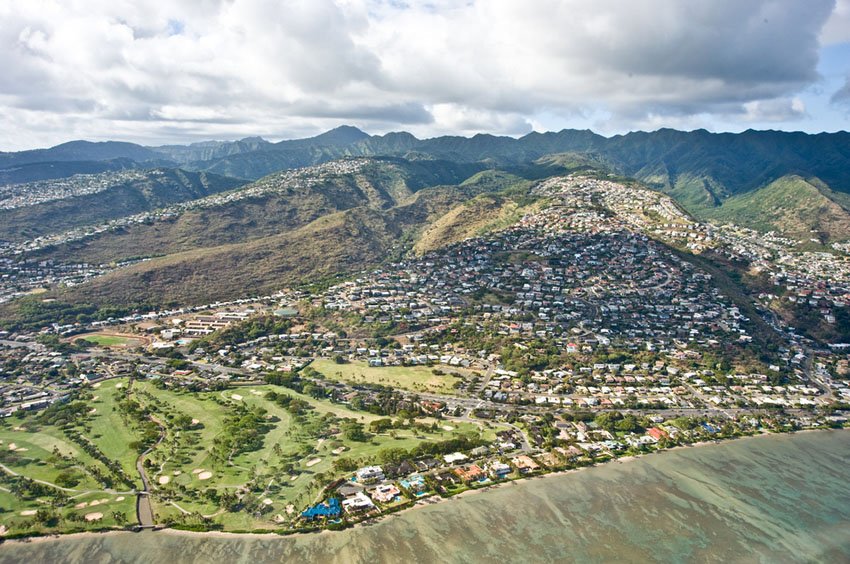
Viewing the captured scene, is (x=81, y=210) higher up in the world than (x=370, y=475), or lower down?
higher up

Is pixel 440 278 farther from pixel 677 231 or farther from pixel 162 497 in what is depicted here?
pixel 162 497

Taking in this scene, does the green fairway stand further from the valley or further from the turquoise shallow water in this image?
the turquoise shallow water

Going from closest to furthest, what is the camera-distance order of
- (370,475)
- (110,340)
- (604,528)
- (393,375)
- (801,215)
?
1. (604,528)
2. (370,475)
3. (393,375)
4. (110,340)
5. (801,215)

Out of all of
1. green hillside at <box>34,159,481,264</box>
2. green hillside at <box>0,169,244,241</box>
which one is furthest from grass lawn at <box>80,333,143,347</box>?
green hillside at <box>0,169,244,241</box>

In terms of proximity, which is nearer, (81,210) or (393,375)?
(393,375)

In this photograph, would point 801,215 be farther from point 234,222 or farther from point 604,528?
point 234,222

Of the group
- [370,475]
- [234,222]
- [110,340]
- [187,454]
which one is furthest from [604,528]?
[234,222]
